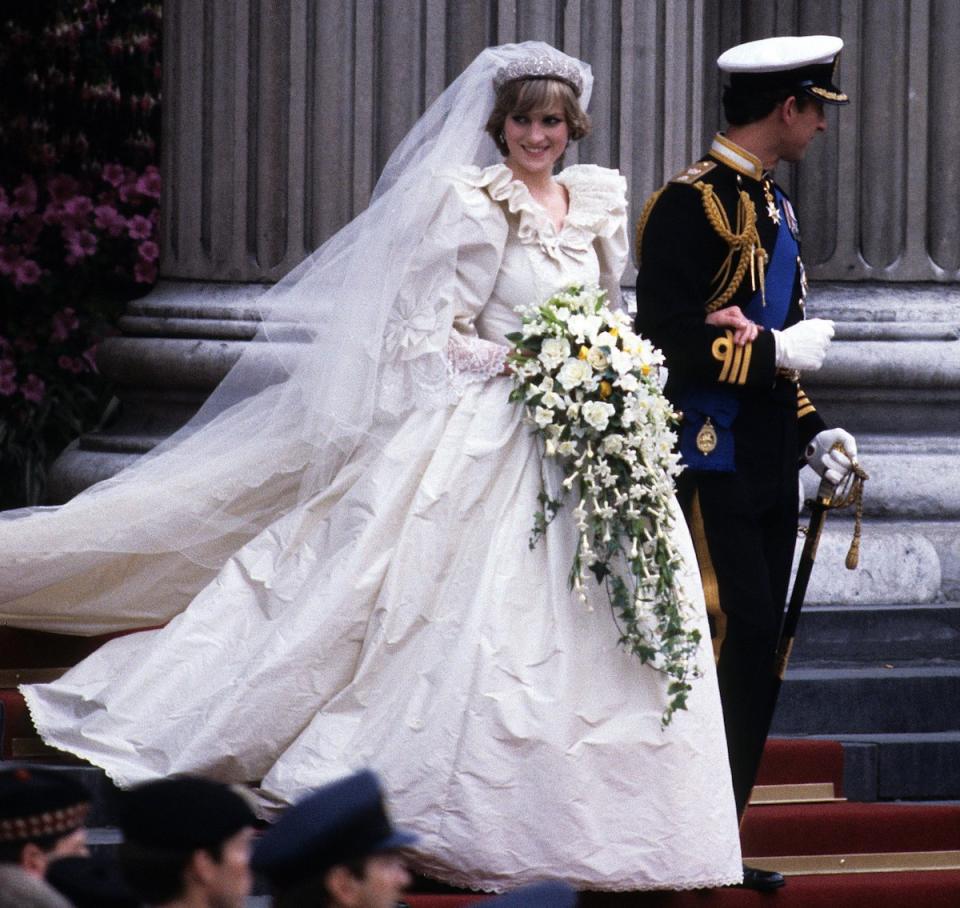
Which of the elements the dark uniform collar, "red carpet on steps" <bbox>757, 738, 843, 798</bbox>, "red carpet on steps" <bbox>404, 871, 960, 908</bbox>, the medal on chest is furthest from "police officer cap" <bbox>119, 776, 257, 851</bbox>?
"red carpet on steps" <bbox>757, 738, 843, 798</bbox>

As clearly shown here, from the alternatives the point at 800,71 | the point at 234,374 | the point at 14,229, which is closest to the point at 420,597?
the point at 234,374

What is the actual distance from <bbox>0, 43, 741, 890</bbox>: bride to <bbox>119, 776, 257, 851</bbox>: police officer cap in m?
1.96

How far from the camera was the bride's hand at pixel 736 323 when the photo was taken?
17.4 feet

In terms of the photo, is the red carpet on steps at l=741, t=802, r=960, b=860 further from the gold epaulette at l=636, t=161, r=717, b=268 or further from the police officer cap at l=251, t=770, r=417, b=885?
the police officer cap at l=251, t=770, r=417, b=885

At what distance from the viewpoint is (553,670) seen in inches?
205

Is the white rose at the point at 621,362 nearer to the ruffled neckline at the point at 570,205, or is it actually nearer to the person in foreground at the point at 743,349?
the person in foreground at the point at 743,349

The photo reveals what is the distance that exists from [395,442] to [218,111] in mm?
2191

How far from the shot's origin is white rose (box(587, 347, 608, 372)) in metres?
5.25

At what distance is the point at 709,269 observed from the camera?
17.6 feet

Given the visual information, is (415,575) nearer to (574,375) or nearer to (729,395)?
(574,375)

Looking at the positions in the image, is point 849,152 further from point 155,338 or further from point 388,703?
point 388,703

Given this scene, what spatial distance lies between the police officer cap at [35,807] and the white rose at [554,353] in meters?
2.06

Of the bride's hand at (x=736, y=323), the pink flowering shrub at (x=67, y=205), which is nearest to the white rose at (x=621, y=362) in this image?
the bride's hand at (x=736, y=323)

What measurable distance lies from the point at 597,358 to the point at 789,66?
85cm
